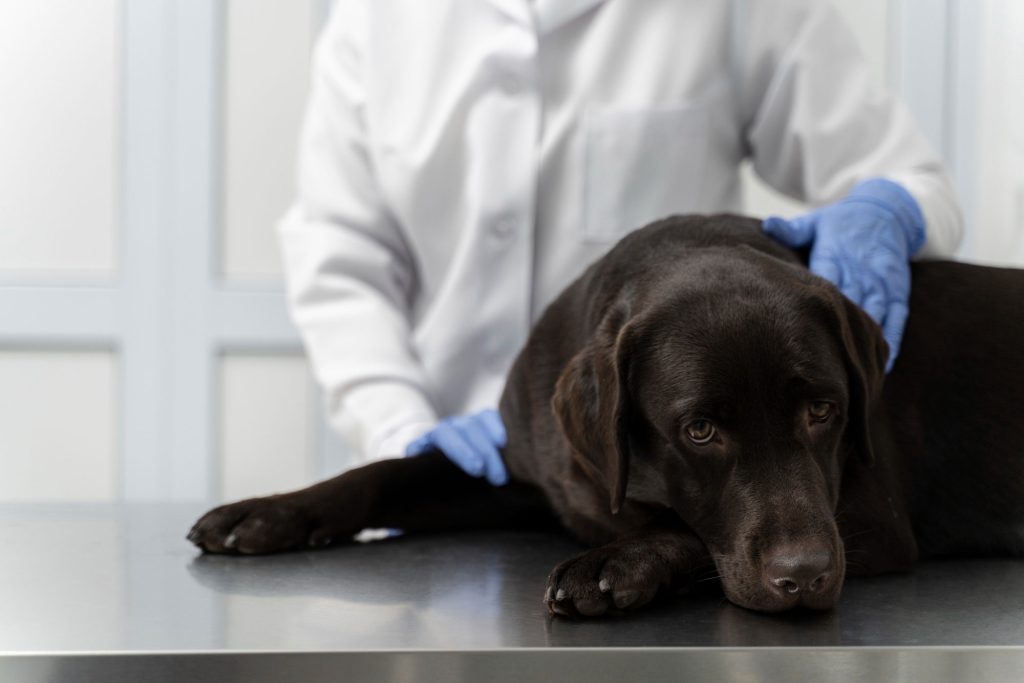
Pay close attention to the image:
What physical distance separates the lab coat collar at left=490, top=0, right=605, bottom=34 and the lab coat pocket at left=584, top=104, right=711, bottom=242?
15 centimetres

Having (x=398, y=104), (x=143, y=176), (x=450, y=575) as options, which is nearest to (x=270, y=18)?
(x=143, y=176)

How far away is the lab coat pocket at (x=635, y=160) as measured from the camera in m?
1.60

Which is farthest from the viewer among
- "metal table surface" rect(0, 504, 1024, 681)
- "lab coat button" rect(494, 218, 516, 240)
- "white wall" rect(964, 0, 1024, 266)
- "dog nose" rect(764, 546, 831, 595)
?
"white wall" rect(964, 0, 1024, 266)

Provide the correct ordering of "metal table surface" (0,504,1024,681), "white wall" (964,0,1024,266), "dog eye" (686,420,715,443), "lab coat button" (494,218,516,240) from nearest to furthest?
"metal table surface" (0,504,1024,681) → "dog eye" (686,420,715,443) → "lab coat button" (494,218,516,240) → "white wall" (964,0,1024,266)

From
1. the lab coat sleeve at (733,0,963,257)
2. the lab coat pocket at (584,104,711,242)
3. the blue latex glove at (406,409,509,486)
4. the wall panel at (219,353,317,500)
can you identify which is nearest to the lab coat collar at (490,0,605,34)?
the lab coat pocket at (584,104,711,242)

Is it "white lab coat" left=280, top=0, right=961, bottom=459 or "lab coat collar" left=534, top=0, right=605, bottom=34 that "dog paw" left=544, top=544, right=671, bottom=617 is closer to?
"white lab coat" left=280, top=0, right=961, bottom=459

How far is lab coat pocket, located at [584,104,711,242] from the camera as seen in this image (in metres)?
1.60

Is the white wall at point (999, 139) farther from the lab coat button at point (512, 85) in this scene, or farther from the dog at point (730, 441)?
the lab coat button at point (512, 85)

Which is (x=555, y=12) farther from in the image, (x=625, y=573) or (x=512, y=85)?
(x=625, y=573)

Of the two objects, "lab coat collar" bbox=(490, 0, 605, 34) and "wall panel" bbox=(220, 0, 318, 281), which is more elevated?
"lab coat collar" bbox=(490, 0, 605, 34)

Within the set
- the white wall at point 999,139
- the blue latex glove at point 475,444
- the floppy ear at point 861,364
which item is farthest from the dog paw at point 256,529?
the white wall at point 999,139

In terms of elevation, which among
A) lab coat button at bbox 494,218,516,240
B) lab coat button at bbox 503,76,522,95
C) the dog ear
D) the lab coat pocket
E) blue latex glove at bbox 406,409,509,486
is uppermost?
lab coat button at bbox 503,76,522,95

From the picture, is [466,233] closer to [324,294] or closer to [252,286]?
[324,294]

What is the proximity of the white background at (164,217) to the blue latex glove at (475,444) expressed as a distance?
44.2 inches
